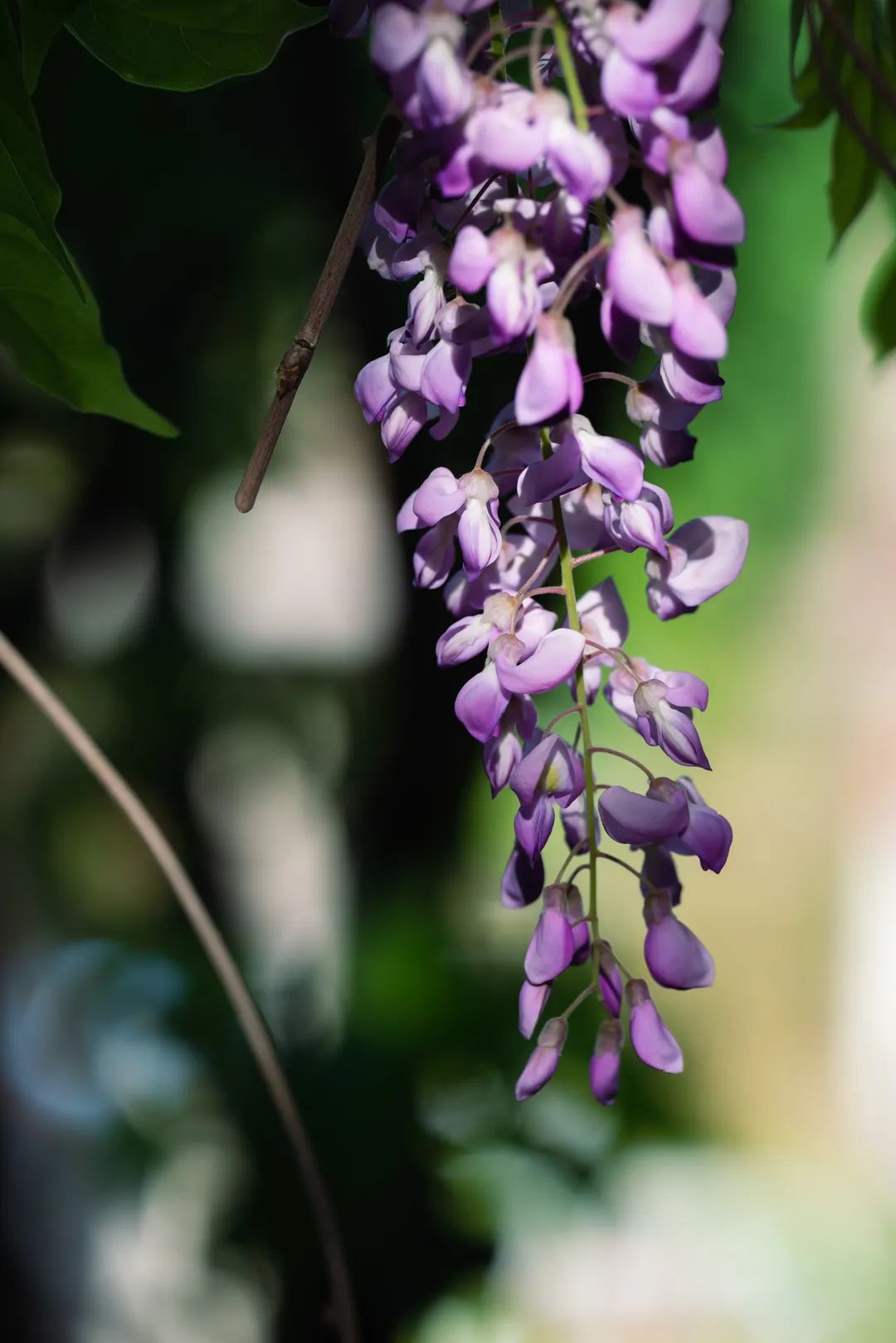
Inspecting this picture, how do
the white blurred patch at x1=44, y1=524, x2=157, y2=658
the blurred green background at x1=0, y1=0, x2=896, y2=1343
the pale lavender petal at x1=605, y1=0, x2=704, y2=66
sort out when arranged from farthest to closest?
the white blurred patch at x1=44, y1=524, x2=157, y2=658 < the blurred green background at x1=0, y1=0, x2=896, y2=1343 < the pale lavender petal at x1=605, y1=0, x2=704, y2=66

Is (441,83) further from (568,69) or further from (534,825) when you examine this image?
(534,825)

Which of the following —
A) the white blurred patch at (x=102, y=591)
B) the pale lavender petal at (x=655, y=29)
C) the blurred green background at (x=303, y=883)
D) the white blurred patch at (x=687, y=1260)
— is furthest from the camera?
the white blurred patch at (x=687, y=1260)

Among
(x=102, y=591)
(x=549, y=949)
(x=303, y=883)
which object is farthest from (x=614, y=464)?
(x=303, y=883)

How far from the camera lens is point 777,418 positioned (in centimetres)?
246

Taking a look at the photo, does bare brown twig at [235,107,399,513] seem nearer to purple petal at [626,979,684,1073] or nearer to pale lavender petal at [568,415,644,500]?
pale lavender petal at [568,415,644,500]

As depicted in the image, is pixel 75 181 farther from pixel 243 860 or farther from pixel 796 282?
pixel 796 282

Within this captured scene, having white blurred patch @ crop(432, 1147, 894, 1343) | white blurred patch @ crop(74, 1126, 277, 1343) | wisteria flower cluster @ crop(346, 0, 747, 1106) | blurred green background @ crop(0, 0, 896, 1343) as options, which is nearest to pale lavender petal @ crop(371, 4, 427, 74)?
wisteria flower cluster @ crop(346, 0, 747, 1106)

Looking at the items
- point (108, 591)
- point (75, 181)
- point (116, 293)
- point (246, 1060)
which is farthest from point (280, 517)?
point (246, 1060)

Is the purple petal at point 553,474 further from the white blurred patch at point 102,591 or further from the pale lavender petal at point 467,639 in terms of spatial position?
the white blurred patch at point 102,591

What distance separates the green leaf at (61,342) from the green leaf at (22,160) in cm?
2

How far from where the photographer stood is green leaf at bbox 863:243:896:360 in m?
0.41

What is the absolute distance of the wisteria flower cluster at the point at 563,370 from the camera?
0.78 ft

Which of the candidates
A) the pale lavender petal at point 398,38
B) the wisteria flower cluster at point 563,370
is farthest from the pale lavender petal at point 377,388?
the pale lavender petal at point 398,38

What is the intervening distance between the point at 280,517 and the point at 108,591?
0.32 m
